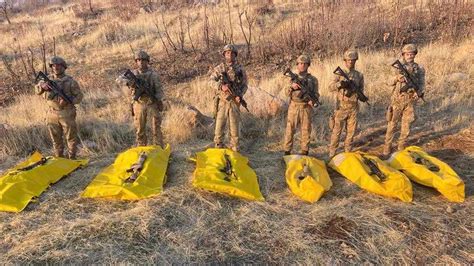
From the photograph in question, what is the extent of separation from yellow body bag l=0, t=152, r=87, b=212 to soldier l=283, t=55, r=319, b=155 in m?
3.14

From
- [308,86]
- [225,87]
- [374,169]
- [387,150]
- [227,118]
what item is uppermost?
[225,87]

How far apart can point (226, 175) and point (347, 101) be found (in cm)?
216

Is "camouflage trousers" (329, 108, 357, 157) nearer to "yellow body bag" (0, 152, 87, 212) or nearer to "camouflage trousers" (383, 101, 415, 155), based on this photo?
"camouflage trousers" (383, 101, 415, 155)

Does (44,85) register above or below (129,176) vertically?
above

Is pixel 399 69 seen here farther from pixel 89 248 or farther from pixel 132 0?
pixel 132 0

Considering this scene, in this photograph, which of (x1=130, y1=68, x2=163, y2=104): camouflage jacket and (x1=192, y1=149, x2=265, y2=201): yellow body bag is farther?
(x1=130, y1=68, x2=163, y2=104): camouflage jacket

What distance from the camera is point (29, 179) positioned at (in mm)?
4938

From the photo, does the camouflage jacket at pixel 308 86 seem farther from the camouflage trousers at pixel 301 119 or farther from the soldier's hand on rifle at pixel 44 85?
the soldier's hand on rifle at pixel 44 85

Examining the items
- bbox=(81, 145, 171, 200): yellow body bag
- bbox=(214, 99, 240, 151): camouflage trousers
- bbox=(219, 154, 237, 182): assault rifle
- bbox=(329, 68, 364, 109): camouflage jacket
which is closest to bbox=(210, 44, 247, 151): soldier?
bbox=(214, 99, 240, 151): camouflage trousers

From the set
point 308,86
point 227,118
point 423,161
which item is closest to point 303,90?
point 308,86

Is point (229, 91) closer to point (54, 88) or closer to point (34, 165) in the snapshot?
point (54, 88)

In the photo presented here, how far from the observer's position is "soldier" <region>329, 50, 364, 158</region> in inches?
221

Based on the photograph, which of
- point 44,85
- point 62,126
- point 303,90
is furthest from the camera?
point 62,126

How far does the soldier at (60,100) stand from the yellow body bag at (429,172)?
4524 millimetres
